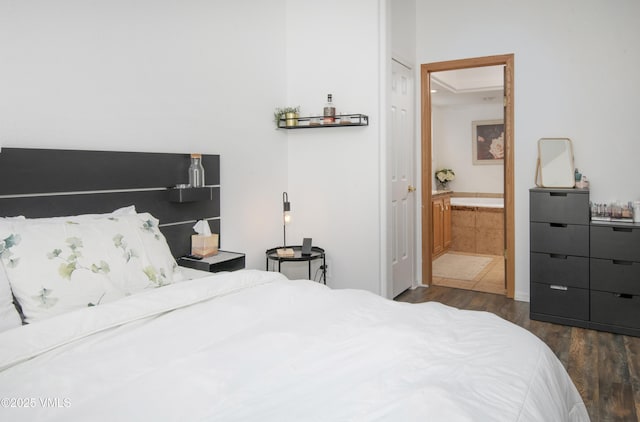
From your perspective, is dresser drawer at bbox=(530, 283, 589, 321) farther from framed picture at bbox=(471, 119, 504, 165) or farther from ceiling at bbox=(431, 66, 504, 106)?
framed picture at bbox=(471, 119, 504, 165)

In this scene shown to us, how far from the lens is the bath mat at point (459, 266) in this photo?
5.22 metres

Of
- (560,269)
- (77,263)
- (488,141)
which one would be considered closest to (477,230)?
(488,141)

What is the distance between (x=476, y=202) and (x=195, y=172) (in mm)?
4989

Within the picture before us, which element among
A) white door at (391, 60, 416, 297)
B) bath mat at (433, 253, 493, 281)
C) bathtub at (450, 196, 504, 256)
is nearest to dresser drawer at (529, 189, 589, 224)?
white door at (391, 60, 416, 297)

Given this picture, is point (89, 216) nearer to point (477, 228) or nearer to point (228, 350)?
point (228, 350)

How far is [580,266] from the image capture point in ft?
11.4

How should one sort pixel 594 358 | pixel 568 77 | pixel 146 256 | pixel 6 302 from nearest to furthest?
pixel 6 302
pixel 146 256
pixel 594 358
pixel 568 77

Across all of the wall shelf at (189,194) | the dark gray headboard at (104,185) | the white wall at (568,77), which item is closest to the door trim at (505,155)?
the white wall at (568,77)

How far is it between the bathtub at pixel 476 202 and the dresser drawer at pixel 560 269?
2.76 m

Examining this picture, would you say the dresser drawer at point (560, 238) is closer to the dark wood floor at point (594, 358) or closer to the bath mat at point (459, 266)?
the dark wood floor at point (594, 358)

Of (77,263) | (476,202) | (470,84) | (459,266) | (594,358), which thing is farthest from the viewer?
(476,202)

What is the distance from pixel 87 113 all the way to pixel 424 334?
80.0 inches

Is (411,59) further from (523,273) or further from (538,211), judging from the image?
(523,273)

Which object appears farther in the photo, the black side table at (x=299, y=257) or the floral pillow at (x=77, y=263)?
the black side table at (x=299, y=257)
